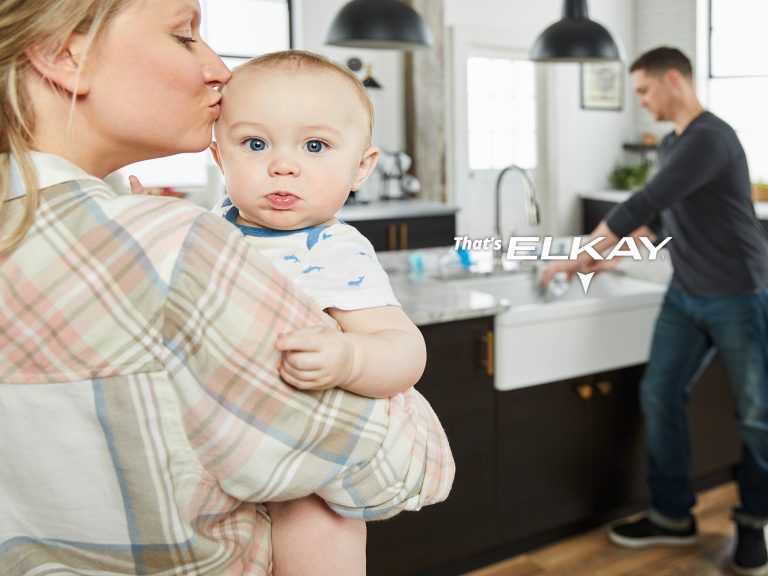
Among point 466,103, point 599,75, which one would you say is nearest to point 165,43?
point 466,103

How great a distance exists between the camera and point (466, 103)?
253 inches

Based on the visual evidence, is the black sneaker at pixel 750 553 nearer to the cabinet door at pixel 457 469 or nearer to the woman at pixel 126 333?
the cabinet door at pixel 457 469

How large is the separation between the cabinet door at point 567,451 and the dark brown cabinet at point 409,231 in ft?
7.39

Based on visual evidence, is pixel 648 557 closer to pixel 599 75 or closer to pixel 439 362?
pixel 439 362

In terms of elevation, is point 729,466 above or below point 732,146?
below

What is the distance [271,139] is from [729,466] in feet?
9.56

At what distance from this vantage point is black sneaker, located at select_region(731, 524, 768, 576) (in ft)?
8.44

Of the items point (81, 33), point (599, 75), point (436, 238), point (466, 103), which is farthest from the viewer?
point (599, 75)

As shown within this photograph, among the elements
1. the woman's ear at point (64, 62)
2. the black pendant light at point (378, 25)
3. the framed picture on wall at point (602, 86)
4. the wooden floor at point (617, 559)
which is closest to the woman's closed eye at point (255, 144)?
the woman's ear at point (64, 62)

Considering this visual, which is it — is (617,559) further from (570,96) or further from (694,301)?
(570,96)

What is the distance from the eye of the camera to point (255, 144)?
2.81 feet

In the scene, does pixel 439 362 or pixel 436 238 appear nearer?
pixel 439 362

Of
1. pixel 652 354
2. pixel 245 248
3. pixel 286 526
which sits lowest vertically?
pixel 652 354

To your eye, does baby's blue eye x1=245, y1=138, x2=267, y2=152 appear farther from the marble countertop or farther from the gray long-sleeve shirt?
the gray long-sleeve shirt
